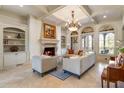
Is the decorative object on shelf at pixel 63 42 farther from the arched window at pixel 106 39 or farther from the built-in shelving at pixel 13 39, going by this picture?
the built-in shelving at pixel 13 39

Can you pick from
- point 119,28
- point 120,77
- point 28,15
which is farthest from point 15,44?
point 119,28

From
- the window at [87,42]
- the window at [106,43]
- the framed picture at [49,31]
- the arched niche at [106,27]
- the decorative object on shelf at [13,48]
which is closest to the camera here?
the decorative object on shelf at [13,48]

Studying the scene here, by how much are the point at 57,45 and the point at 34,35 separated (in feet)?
7.99

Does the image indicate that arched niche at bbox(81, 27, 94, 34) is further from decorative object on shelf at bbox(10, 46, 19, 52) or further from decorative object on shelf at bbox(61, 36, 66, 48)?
decorative object on shelf at bbox(10, 46, 19, 52)

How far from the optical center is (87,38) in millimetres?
8742

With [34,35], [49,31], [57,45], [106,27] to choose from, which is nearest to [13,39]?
[34,35]

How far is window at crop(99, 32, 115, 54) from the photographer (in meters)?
7.62

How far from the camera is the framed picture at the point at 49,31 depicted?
7.02 metres

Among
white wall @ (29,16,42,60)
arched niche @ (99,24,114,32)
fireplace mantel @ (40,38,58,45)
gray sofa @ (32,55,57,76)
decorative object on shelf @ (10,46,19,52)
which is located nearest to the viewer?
gray sofa @ (32,55,57,76)

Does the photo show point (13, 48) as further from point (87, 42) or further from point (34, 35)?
point (87, 42)

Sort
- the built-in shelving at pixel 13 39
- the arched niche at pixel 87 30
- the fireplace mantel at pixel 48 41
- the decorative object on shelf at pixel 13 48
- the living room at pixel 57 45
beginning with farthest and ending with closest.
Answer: the arched niche at pixel 87 30, the fireplace mantel at pixel 48 41, the decorative object on shelf at pixel 13 48, the built-in shelving at pixel 13 39, the living room at pixel 57 45

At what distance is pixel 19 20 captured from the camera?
590 cm

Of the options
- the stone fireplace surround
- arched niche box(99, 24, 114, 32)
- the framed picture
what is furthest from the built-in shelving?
arched niche box(99, 24, 114, 32)

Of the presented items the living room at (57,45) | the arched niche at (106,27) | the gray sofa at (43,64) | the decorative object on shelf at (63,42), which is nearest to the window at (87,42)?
the living room at (57,45)
